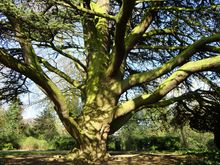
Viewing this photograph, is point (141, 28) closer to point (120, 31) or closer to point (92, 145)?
point (120, 31)

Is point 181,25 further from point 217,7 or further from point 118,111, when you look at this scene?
point 118,111

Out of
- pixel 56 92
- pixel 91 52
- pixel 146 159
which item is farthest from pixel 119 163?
pixel 91 52

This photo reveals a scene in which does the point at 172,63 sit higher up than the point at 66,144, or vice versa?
the point at 172,63

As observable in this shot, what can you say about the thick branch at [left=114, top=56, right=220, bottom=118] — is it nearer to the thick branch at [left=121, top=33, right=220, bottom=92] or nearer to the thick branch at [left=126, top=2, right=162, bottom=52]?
the thick branch at [left=121, top=33, right=220, bottom=92]

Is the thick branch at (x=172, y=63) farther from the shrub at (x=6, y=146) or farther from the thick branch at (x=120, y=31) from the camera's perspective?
the shrub at (x=6, y=146)

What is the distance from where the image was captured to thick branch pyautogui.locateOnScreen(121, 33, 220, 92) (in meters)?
7.85

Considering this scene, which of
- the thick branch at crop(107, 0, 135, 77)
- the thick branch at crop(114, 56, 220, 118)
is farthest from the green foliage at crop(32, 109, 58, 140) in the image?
the thick branch at crop(114, 56, 220, 118)

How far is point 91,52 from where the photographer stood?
9742mm

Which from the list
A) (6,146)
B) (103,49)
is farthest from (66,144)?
(103,49)

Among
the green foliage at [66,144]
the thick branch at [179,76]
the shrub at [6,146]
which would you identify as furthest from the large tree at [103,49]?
the shrub at [6,146]

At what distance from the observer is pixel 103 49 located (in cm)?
991

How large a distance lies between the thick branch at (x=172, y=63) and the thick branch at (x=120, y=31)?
0.54m

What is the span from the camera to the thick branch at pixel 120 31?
571 centimetres

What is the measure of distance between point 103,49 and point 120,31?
329 cm
